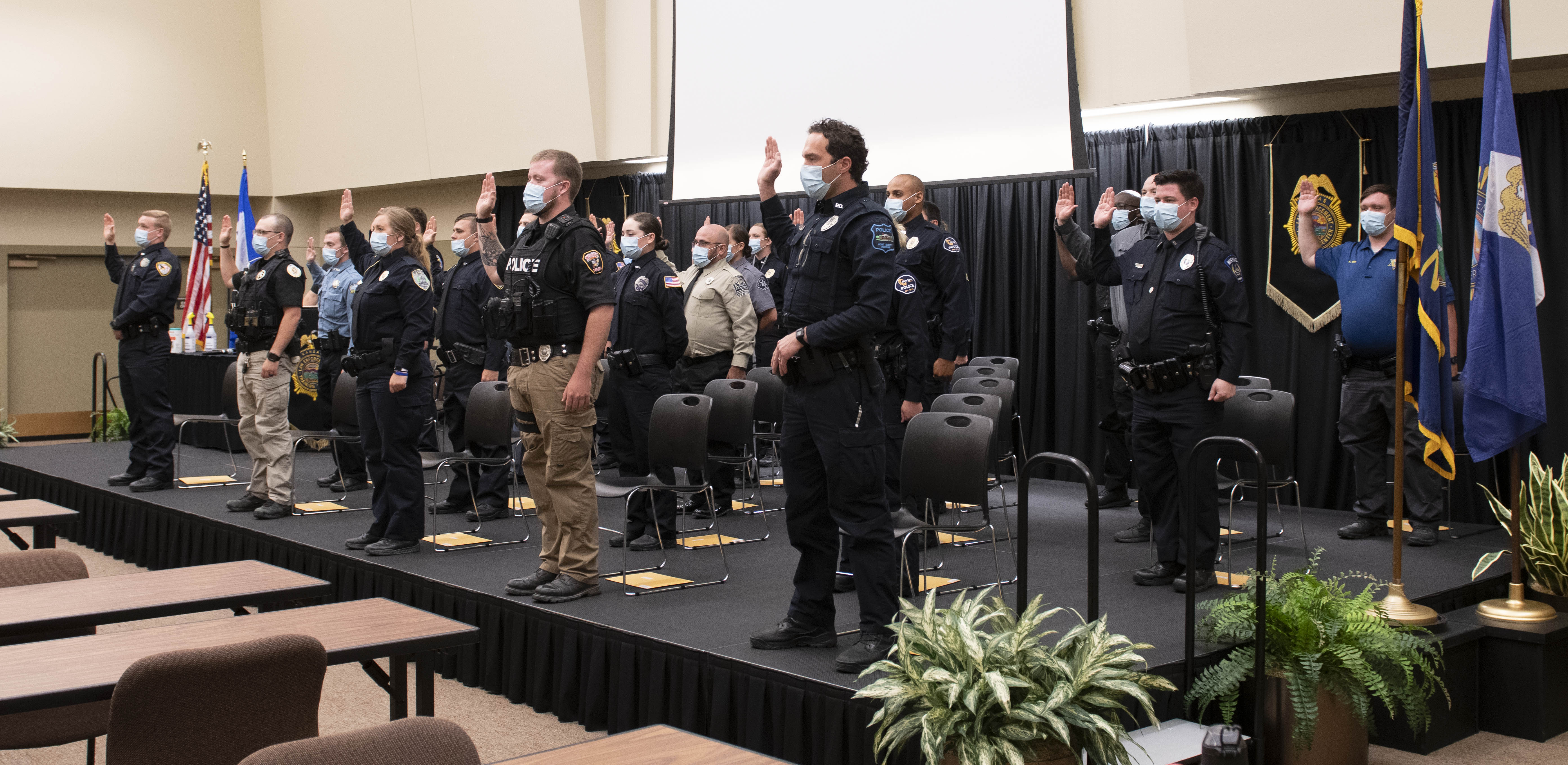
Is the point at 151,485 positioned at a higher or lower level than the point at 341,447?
lower

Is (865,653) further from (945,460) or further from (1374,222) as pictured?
(1374,222)

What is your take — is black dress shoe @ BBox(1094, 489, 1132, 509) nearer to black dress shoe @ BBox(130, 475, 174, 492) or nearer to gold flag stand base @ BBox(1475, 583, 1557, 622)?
gold flag stand base @ BBox(1475, 583, 1557, 622)

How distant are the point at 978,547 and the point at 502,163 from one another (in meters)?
7.35

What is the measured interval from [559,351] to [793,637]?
4.89ft

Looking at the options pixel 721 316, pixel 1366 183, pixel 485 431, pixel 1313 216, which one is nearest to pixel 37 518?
pixel 485 431

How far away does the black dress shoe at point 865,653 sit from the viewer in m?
3.53

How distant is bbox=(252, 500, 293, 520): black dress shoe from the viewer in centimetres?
655

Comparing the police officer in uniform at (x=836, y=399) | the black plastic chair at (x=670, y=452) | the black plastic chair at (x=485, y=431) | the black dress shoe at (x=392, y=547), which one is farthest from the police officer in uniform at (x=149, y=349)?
the police officer in uniform at (x=836, y=399)

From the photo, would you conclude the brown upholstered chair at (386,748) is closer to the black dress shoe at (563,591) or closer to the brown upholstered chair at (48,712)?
the brown upholstered chair at (48,712)

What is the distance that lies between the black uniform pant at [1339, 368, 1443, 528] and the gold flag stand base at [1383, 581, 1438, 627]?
2072mm

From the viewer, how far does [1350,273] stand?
6.25 m

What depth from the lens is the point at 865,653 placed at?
3559 millimetres

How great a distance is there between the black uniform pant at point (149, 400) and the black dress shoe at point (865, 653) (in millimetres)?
5681

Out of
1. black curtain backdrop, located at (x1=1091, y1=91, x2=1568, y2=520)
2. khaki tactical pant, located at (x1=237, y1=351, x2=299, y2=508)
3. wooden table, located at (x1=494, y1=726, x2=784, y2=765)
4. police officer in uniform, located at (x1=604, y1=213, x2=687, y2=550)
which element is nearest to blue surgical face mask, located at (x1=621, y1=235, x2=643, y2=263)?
police officer in uniform, located at (x1=604, y1=213, x2=687, y2=550)
